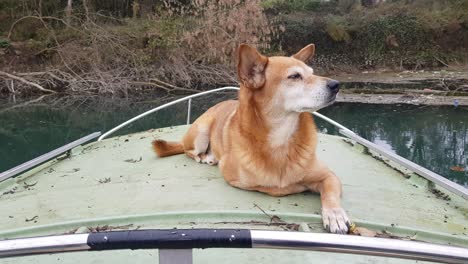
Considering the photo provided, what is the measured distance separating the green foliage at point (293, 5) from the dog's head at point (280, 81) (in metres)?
21.2

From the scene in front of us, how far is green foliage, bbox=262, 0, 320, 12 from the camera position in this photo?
23844 millimetres

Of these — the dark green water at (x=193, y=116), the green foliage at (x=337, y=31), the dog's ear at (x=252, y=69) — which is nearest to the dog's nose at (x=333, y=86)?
the dog's ear at (x=252, y=69)

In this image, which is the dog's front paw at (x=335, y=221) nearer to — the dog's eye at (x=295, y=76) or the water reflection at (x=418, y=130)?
the dog's eye at (x=295, y=76)

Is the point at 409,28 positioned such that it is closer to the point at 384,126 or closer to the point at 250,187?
the point at 384,126

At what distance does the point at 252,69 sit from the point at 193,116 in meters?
11.7

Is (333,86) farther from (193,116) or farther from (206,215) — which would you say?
(193,116)

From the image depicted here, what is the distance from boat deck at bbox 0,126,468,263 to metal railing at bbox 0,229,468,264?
2.78ft

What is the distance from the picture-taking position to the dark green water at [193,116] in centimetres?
1076

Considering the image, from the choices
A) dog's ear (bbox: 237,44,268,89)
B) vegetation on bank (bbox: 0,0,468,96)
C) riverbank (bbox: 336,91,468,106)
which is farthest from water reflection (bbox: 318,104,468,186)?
dog's ear (bbox: 237,44,268,89)

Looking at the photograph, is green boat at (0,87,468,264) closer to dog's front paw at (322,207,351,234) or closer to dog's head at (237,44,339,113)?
dog's front paw at (322,207,351,234)

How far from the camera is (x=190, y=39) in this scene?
17234 mm

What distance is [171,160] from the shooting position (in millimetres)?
4082

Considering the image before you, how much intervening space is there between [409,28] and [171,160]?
2199cm

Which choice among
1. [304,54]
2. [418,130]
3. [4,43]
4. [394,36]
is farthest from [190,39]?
[304,54]
